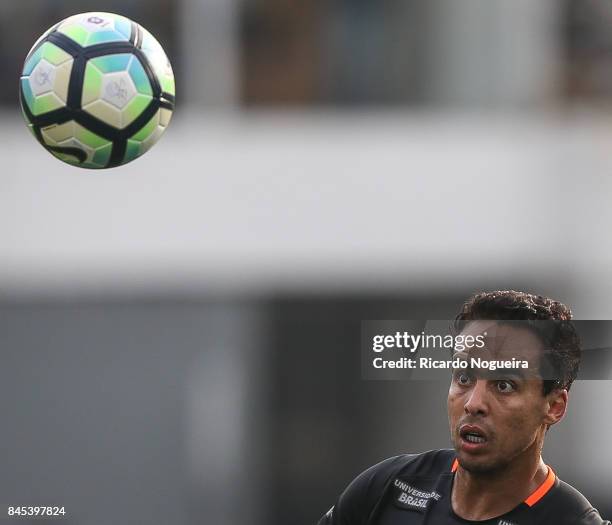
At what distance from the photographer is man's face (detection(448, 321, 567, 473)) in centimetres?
607

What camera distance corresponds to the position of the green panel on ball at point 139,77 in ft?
21.1

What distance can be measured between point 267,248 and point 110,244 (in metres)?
1.48

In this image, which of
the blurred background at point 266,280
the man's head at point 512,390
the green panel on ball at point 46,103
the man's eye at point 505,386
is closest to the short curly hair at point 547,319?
the man's head at point 512,390

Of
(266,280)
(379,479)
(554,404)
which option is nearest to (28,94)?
(379,479)

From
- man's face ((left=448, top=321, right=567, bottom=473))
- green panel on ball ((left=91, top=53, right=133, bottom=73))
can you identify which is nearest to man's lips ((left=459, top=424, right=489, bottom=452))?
man's face ((left=448, top=321, right=567, bottom=473))

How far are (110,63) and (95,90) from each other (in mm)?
139

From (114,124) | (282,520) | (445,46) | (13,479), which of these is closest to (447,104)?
(445,46)

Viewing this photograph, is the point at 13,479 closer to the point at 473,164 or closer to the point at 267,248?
the point at 267,248

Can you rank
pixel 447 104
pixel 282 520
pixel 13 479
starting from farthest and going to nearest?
1. pixel 447 104
2. pixel 282 520
3. pixel 13 479

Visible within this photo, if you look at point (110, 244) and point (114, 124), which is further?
point (110, 244)

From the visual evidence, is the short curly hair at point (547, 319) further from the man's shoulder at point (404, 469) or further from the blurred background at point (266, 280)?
the blurred background at point (266, 280)

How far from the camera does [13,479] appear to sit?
11320 mm

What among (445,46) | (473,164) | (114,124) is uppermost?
(445,46)

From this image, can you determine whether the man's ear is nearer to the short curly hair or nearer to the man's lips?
the short curly hair
